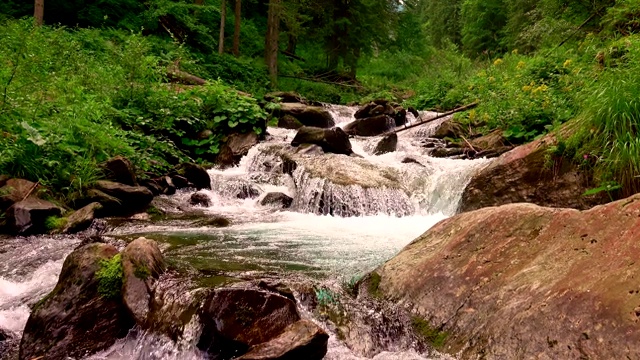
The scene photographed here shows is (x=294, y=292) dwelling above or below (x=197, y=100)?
below

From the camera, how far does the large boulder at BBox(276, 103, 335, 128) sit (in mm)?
15656

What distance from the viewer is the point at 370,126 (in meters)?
15.4

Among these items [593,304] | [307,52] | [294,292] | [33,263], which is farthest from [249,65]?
[593,304]

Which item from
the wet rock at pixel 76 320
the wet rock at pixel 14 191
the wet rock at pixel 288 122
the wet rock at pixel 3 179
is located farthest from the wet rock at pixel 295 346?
the wet rock at pixel 288 122

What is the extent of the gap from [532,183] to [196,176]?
663cm

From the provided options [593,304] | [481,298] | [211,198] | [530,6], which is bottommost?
[211,198]

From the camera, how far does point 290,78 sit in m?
24.5

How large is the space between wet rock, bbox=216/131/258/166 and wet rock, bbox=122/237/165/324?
7.44 meters

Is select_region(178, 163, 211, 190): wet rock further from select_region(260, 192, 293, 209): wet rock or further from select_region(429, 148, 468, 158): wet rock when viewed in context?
select_region(429, 148, 468, 158): wet rock

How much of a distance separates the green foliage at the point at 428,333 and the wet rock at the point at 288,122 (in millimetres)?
11819

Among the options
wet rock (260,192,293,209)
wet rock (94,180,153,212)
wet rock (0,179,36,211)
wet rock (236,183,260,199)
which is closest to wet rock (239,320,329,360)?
wet rock (0,179,36,211)

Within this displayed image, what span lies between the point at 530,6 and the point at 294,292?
24396mm

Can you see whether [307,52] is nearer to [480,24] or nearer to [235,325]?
[480,24]

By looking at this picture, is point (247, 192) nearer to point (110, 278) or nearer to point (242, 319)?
point (110, 278)
